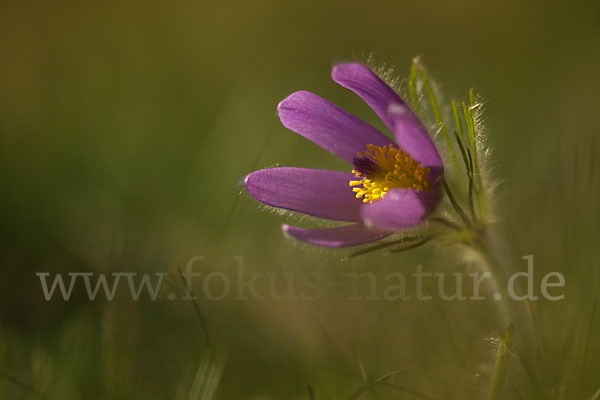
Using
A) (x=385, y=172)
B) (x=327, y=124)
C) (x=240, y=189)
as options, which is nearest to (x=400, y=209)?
(x=385, y=172)

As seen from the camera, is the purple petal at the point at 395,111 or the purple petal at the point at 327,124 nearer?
the purple petal at the point at 395,111

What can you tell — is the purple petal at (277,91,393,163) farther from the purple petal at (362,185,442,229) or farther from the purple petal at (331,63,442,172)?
the purple petal at (362,185,442,229)

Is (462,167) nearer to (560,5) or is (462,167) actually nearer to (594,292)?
(594,292)

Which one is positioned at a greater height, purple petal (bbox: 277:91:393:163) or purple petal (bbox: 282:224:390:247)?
purple petal (bbox: 277:91:393:163)

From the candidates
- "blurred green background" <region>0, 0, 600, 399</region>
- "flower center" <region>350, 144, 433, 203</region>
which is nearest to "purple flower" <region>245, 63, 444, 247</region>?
"flower center" <region>350, 144, 433, 203</region>

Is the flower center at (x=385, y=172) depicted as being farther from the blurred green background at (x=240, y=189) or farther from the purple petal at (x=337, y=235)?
the blurred green background at (x=240, y=189)

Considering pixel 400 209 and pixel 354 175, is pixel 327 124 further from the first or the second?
pixel 400 209

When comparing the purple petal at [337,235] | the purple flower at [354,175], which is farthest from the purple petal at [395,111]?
the purple petal at [337,235]

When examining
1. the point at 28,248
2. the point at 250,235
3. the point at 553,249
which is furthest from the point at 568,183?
the point at 28,248
